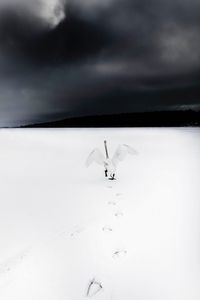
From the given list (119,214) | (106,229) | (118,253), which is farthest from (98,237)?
(119,214)

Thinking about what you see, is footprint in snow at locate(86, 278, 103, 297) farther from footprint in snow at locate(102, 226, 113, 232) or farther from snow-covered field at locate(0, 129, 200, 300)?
footprint in snow at locate(102, 226, 113, 232)

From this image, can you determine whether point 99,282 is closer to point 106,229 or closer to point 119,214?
point 106,229

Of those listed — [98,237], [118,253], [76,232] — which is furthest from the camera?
[76,232]

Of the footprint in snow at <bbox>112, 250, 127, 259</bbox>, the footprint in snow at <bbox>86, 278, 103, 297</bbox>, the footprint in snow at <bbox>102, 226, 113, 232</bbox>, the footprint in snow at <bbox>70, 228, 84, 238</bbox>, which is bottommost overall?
the footprint in snow at <bbox>86, 278, 103, 297</bbox>

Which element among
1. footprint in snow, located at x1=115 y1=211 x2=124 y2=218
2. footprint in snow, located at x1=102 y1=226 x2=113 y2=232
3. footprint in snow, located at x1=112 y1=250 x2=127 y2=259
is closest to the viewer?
footprint in snow, located at x1=112 y1=250 x2=127 y2=259

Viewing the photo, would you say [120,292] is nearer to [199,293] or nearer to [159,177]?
[199,293]

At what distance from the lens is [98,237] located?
205 inches

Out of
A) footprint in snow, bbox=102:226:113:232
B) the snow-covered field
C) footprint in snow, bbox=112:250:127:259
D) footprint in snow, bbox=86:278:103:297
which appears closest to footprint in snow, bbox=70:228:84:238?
the snow-covered field

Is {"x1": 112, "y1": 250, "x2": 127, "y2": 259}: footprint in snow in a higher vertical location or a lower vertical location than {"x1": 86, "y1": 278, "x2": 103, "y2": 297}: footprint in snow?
higher

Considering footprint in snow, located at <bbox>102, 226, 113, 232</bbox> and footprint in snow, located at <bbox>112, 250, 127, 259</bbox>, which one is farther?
footprint in snow, located at <bbox>102, 226, 113, 232</bbox>

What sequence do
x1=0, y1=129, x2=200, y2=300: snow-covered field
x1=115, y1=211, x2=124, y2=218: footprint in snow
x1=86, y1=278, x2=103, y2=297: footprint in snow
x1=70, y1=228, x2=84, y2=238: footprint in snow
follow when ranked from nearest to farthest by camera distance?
x1=86, y1=278, x2=103, y2=297: footprint in snow → x1=0, y1=129, x2=200, y2=300: snow-covered field → x1=70, y1=228, x2=84, y2=238: footprint in snow → x1=115, y1=211, x2=124, y2=218: footprint in snow

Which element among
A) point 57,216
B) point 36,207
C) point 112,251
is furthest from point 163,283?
point 36,207

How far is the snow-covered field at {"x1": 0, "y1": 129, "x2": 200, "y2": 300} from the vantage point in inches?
156

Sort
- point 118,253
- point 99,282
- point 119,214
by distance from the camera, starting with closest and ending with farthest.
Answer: point 99,282
point 118,253
point 119,214
